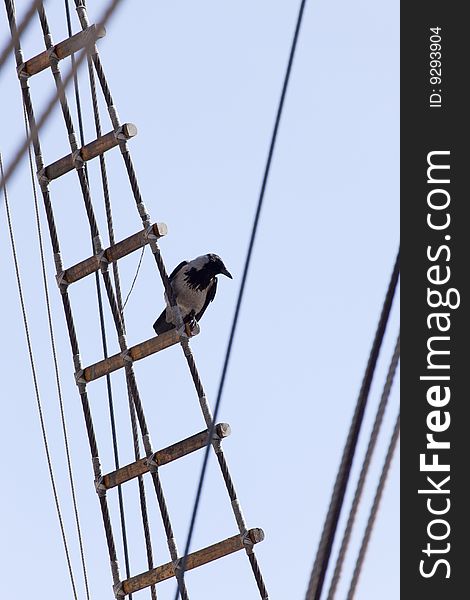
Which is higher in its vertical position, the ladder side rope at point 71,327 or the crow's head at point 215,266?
the crow's head at point 215,266

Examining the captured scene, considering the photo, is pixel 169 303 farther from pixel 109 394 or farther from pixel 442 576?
pixel 442 576

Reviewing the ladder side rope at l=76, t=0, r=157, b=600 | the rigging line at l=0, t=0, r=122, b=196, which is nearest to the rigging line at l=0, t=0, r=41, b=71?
the rigging line at l=0, t=0, r=122, b=196

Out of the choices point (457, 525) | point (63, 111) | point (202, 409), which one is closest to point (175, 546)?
point (202, 409)

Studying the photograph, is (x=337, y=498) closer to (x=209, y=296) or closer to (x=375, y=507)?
(x=375, y=507)

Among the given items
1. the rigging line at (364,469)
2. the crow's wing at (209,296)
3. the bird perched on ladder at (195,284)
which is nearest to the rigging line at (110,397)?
the bird perched on ladder at (195,284)

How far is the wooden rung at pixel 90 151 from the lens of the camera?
10.4 m

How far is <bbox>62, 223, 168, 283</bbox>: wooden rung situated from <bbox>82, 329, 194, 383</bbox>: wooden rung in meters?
0.58

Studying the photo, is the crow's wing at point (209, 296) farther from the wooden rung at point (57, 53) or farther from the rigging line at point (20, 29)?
the rigging line at point (20, 29)

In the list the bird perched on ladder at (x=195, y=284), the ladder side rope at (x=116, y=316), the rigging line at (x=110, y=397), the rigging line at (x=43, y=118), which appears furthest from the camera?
the bird perched on ladder at (x=195, y=284)

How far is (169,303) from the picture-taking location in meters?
10.9

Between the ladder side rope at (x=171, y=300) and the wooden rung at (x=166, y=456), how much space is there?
80mm

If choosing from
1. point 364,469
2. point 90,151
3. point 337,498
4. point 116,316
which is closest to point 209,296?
point 116,316

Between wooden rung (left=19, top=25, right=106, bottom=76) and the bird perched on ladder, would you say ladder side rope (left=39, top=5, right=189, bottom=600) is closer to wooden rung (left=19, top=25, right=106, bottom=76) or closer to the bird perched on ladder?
wooden rung (left=19, top=25, right=106, bottom=76)

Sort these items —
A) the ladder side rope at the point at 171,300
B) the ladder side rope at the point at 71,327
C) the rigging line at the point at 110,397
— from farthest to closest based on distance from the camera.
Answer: the rigging line at the point at 110,397
the ladder side rope at the point at 71,327
the ladder side rope at the point at 171,300
